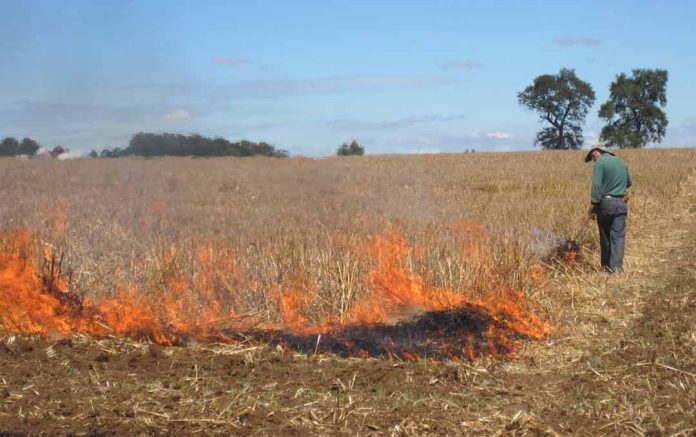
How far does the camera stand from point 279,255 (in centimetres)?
1002

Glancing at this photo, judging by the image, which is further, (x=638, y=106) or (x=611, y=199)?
(x=638, y=106)

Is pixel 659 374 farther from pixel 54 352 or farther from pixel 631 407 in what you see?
pixel 54 352

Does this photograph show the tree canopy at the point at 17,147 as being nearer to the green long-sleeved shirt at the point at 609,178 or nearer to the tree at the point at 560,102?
the green long-sleeved shirt at the point at 609,178

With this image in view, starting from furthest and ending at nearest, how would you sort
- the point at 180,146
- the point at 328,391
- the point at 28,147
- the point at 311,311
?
the point at 28,147 < the point at 180,146 < the point at 311,311 < the point at 328,391

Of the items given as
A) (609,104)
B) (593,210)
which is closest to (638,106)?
(609,104)

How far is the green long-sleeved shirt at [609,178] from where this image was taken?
12.0m

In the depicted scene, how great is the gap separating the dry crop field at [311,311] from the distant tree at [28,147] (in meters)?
0.70

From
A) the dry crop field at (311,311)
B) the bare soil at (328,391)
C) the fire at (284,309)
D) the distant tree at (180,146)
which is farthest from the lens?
the distant tree at (180,146)

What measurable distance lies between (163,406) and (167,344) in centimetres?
212

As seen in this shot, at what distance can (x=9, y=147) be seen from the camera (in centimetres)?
1138

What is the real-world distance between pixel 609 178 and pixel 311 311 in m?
5.38

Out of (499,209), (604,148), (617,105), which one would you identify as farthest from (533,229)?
(617,105)

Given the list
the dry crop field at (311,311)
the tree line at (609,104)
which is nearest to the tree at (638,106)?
the tree line at (609,104)

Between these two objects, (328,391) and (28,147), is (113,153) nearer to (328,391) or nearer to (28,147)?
(28,147)
